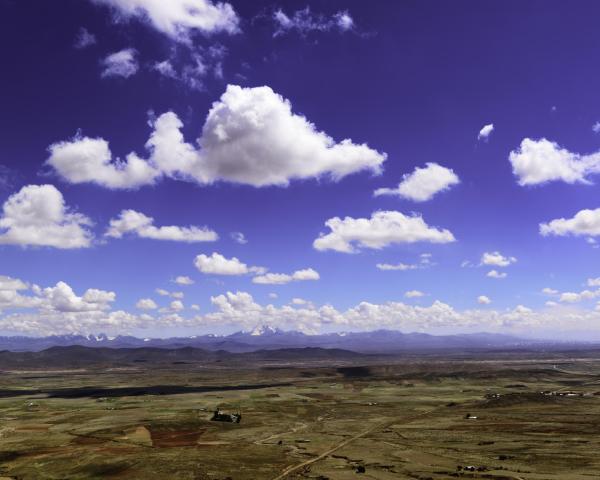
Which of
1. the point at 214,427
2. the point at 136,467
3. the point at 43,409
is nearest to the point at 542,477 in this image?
the point at 136,467

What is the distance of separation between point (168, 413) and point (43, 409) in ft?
164

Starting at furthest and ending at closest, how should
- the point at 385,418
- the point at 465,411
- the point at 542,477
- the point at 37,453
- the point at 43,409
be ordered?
the point at 43,409, the point at 465,411, the point at 385,418, the point at 37,453, the point at 542,477

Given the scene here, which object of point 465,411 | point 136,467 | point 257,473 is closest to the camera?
point 257,473

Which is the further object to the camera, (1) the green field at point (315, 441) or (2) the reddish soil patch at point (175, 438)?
(2) the reddish soil patch at point (175, 438)

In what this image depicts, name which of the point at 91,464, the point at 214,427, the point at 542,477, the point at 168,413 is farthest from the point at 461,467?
the point at 168,413

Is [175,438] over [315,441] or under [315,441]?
under

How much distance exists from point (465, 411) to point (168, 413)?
84.9m

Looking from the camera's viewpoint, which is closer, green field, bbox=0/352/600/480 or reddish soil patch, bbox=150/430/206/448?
green field, bbox=0/352/600/480

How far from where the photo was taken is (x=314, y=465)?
83.2 meters

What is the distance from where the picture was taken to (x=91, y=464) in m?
87.4

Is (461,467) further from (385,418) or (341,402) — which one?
(341,402)

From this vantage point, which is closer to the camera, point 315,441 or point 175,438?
point 315,441

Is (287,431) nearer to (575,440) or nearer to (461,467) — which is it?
(461,467)

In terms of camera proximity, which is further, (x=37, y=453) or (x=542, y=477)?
(x=37, y=453)
